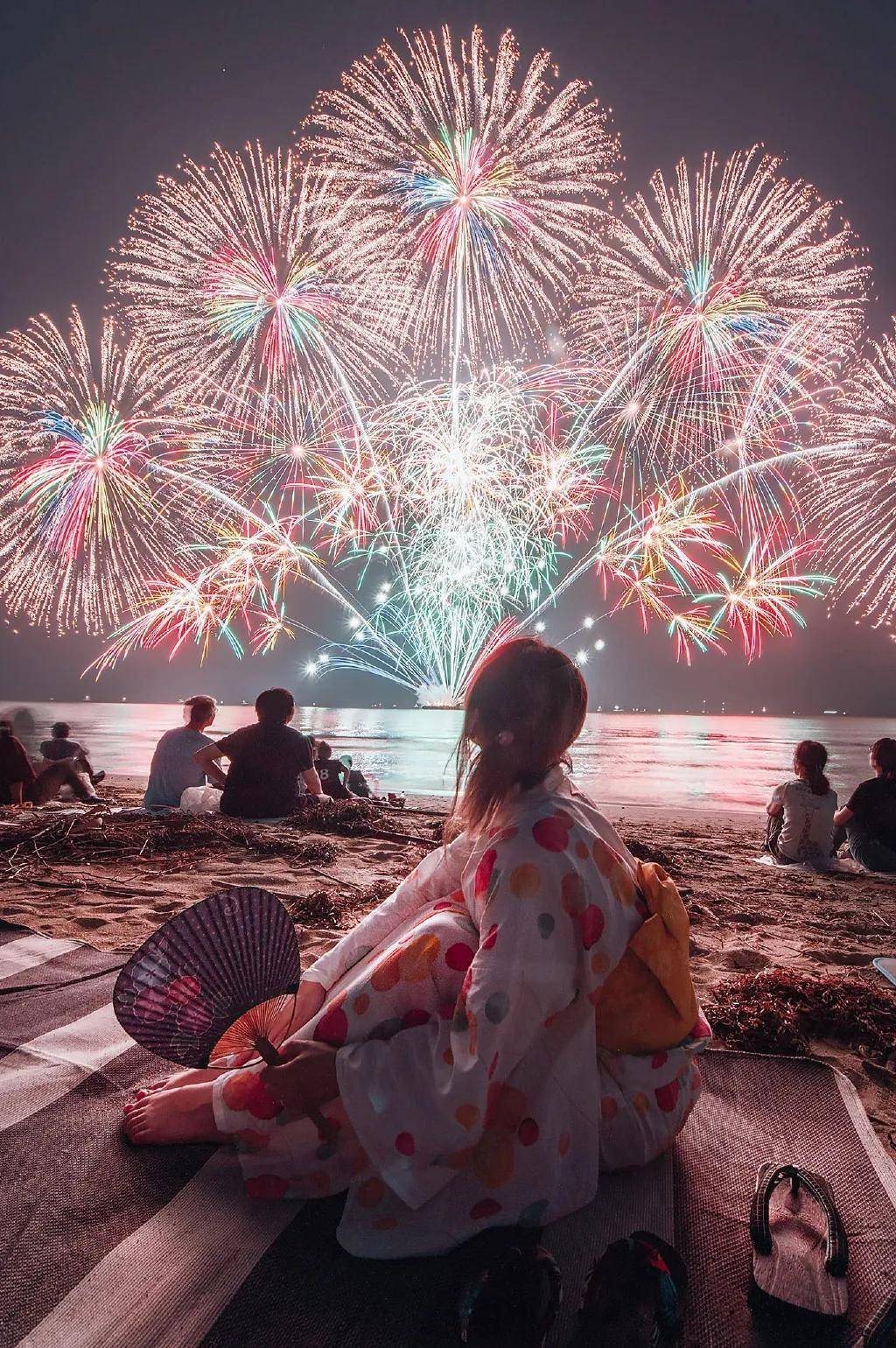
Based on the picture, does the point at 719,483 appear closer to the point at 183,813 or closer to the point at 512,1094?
the point at 183,813

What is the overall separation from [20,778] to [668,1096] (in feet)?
30.7

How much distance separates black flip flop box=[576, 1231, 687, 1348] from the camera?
4.60 ft

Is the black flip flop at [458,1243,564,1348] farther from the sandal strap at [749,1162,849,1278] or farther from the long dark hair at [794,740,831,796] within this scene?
the long dark hair at [794,740,831,796]

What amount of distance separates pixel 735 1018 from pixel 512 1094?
69.6 inches

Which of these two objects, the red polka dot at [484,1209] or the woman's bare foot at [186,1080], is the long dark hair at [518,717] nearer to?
the red polka dot at [484,1209]

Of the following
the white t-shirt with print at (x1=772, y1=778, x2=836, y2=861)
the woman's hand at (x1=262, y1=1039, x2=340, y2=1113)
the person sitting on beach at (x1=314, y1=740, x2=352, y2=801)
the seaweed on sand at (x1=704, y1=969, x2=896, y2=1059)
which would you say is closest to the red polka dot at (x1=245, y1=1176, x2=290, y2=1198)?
the woman's hand at (x1=262, y1=1039, x2=340, y2=1113)

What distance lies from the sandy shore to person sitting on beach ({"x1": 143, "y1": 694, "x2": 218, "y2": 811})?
3.86ft

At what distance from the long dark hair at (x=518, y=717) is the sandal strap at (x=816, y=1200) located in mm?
1127

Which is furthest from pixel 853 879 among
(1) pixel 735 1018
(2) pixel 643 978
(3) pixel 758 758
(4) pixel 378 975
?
(3) pixel 758 758

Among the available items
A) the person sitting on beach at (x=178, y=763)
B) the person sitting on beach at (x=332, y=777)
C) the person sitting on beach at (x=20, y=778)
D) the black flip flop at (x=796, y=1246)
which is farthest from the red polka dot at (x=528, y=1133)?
the person sitting on beach at (x=20, y=778)

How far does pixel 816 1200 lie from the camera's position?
180 cm

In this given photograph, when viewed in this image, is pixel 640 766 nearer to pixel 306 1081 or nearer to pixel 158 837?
pixel 158 837

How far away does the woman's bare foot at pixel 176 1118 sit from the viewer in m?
1.83

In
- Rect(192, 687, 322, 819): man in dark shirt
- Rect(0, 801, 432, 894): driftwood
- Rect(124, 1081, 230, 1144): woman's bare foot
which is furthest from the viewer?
Rect(192, 687, 322, 819): man in dark shirt
